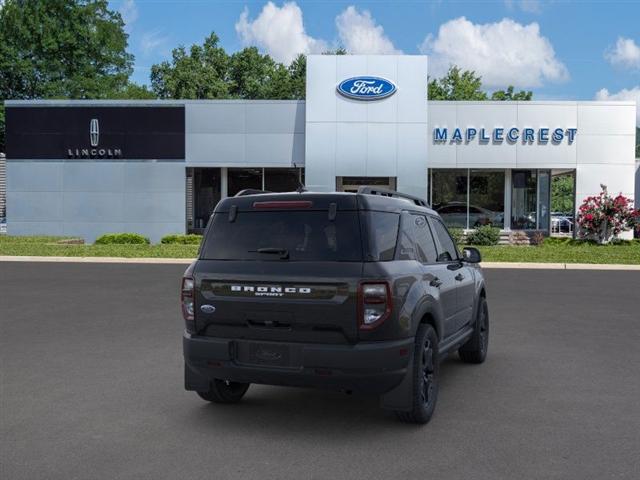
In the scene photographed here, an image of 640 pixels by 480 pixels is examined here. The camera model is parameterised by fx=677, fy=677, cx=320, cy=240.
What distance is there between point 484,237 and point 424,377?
69.8ft

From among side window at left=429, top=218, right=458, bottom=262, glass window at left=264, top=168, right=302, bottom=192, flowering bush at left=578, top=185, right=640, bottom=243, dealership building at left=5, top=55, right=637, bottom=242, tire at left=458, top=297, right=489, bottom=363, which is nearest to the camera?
side window at left=429, top=218, right=458, bottom=262

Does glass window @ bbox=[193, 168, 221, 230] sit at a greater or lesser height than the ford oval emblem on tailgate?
greater

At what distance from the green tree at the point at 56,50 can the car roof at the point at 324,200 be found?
4666 cm

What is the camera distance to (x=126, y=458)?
14.7ft

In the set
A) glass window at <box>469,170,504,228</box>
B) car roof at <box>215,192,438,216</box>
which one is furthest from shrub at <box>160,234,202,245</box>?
car roof at <box>215,192,438,216</box>

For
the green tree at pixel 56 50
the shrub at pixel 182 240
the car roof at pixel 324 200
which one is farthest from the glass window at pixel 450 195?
the green tree at pixel 56 50

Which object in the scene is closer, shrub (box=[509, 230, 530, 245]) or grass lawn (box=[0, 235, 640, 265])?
grass lawn (box=[0, 235, 640, 265])

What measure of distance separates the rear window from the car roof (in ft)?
0.19

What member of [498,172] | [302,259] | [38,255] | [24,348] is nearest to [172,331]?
[24,348]

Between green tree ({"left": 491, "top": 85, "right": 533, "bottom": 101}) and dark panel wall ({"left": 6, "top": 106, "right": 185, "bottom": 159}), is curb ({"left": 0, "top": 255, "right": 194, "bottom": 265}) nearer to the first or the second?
dark panel wall ({"left": 6, "top": 106, "right": 185, "bottom": 159})

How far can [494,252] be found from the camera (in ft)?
75.7

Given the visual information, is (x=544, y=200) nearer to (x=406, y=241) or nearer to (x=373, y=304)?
(x=406, y=241)

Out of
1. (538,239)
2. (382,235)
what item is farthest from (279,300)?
(538,239)

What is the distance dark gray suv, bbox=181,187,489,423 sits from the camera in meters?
4.77
